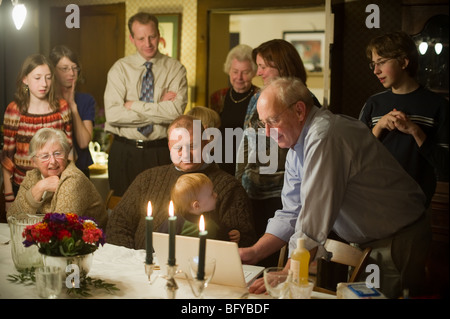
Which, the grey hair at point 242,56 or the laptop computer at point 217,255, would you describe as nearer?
the laptop computer at point 217,255

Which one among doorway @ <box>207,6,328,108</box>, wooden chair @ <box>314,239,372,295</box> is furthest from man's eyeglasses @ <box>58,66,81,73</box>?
doorway @ <box>207,6,328,108</box>

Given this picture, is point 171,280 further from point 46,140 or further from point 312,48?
point 312,48

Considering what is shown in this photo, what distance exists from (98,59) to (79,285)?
2.49 meters

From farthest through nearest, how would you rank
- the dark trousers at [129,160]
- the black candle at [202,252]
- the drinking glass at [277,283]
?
the dark trousers at [129,160] < the drinking glass at [277,283] < the black candle at [202,252]

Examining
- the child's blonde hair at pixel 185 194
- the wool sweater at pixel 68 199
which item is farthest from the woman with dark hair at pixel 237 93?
the child's blonde hair at pixel 185 194

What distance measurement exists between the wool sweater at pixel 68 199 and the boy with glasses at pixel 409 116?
1.42 metres

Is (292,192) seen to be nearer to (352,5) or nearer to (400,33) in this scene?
(400,33)

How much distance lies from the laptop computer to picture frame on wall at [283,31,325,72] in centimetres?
570

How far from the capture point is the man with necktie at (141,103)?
359 cm

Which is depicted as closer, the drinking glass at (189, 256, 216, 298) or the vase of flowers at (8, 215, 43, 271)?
the drinking glass at (189, 256, 216, 298)

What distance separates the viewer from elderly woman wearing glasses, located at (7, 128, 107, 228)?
8.86ft

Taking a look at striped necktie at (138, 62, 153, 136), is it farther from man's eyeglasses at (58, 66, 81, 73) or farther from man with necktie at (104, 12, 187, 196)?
man's eyeglasses at (58, 66, 81, 73)

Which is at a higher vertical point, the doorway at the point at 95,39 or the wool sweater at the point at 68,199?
the doorway at the point at 95,39

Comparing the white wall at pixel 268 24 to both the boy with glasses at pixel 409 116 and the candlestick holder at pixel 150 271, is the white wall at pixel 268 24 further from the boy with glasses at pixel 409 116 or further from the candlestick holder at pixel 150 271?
the candlestick holder at pixel 150 271
